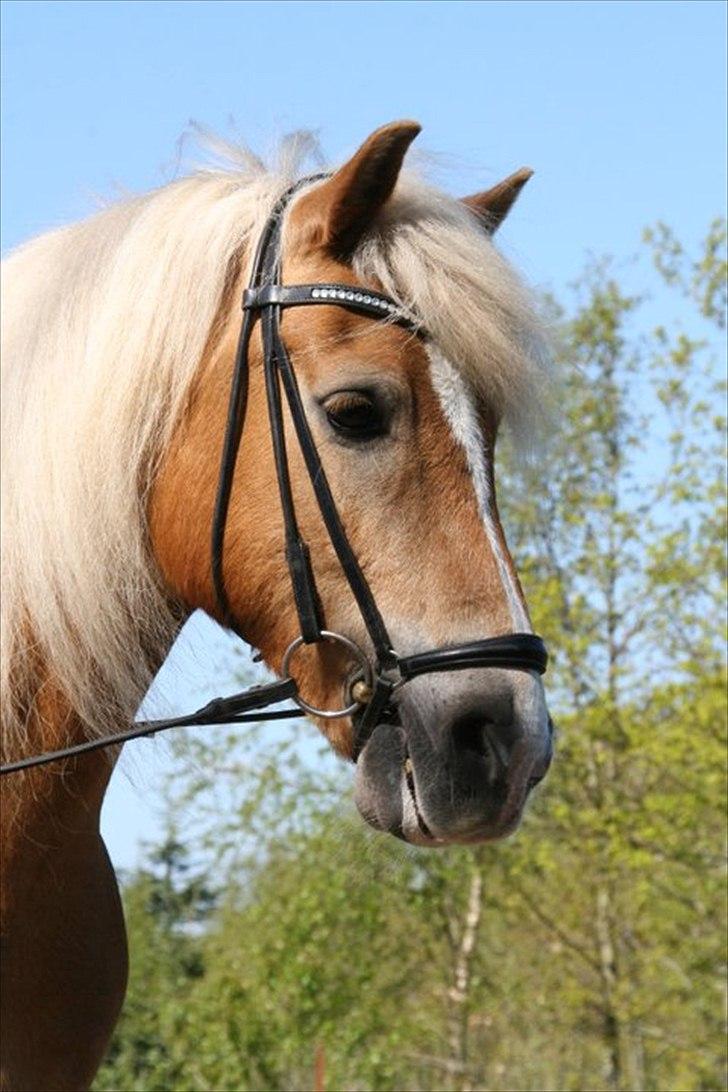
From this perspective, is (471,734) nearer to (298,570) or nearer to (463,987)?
(298,570)

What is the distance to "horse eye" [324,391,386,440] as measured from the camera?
3.19 m

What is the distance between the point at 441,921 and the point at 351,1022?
18.3 feet

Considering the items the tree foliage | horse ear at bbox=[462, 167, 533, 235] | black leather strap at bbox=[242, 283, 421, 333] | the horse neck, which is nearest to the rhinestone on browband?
black leather strap at bbox=[242, 283, 421, 333]

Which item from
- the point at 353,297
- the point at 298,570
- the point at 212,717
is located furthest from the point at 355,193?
the point at 212,717

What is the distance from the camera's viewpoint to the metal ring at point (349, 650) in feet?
10.1

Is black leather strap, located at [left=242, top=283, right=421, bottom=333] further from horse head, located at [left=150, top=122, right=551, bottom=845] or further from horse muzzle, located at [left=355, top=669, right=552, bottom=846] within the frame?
horse muzzle, located at [left=355, top=669, right=552, bottom=846]

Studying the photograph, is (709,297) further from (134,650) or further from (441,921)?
(134,650)

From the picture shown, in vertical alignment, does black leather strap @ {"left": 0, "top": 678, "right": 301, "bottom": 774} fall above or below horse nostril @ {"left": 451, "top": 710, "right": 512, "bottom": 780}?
below

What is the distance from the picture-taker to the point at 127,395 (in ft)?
11.2

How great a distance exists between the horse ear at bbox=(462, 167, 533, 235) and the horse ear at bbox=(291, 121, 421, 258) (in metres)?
0.48

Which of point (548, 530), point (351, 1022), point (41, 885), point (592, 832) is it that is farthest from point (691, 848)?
point (41, 885)

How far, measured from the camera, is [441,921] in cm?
2352

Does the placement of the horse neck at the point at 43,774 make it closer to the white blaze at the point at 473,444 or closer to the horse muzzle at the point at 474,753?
the horse muzzle at the point at 474,753

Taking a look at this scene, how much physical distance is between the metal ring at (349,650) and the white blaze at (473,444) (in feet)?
1.00
